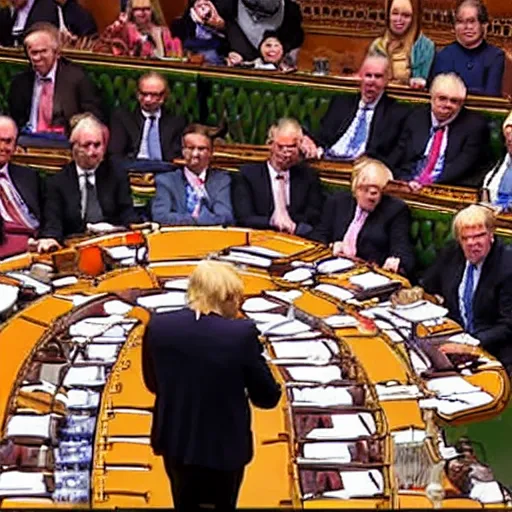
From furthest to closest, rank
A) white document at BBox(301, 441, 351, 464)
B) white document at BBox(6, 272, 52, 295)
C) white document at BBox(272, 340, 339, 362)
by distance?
white document at BBox(6, 272, 52, 295) < white document at BBox(272, 340, 339, 362) < white document at BBox(301, 441, 351, 464)

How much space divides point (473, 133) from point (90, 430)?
2.57 metres

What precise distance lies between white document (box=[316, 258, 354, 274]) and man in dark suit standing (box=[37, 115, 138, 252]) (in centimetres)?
93

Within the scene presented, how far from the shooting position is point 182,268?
7887 millimetres

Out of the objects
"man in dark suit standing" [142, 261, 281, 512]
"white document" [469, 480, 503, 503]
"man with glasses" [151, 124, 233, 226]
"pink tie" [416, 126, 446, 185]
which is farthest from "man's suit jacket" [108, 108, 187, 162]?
"man in dark suit standing" [142, 261, 281, 512]

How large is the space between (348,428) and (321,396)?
0.22 meters

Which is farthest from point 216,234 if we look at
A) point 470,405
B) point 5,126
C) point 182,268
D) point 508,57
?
point 508,57

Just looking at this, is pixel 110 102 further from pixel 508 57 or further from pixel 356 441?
pixel 356 441

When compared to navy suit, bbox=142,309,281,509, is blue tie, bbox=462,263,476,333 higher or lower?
lower

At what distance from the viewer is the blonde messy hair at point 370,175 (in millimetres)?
8008

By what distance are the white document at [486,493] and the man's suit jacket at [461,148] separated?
2.11 metres

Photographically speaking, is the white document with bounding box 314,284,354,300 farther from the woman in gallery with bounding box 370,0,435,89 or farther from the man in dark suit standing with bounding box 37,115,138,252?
the woman in gallery with bounding box 370,0,435,89

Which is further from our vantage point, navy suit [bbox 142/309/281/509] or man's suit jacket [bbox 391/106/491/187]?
man's suit jacket [bbox 391/106/491/187]

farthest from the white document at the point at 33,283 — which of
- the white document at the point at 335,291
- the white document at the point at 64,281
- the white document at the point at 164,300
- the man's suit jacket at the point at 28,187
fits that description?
the white document at the point at 335,291

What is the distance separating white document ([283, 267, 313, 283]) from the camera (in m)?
7.77
